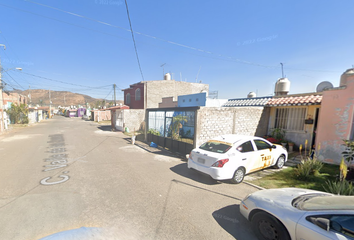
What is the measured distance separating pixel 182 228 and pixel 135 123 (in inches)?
683

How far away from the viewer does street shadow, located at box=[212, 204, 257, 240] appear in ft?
9.74

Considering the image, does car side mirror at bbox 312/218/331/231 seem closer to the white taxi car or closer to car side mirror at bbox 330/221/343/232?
car side mirror at bbox 330/221/343/232

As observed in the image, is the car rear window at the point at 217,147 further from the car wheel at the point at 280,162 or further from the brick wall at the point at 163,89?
the brick wall at the point at 163,89

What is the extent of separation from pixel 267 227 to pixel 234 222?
725 millimetres

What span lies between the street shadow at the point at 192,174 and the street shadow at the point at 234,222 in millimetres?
1473

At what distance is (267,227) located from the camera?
2.76 m

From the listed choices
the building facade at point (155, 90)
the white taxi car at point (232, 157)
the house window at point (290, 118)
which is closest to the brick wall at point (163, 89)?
the building facade at point (155, 90)

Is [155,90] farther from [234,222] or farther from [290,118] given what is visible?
[234,222]

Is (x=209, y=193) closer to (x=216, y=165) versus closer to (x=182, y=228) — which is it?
(x=216, y=165)

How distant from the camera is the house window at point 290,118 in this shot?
948 cm

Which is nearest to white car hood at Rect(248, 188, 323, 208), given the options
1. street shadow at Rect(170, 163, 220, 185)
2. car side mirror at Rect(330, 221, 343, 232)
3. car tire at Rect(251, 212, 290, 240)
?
car tire at Rect(251, 212, 290, 240)

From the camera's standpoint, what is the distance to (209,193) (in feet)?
14.9

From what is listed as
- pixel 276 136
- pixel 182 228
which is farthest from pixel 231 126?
pixel 182 228

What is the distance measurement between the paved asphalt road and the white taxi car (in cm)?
48
